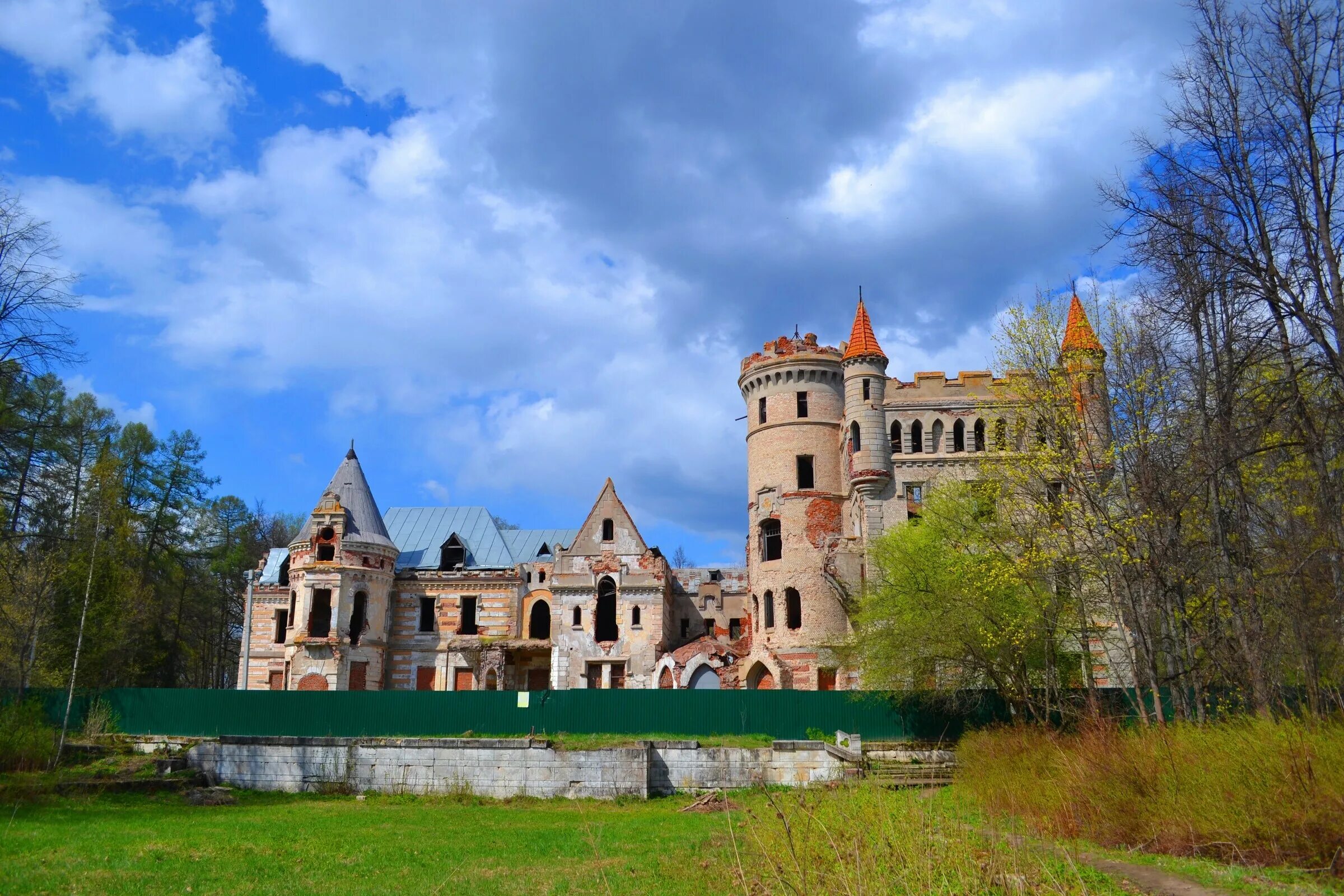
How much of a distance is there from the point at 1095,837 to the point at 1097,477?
954 cm

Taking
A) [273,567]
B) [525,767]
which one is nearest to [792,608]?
[525,767]

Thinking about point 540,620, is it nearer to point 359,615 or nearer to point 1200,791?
point 359,615

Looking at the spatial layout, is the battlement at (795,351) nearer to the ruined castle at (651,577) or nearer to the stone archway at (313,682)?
the ruined castle at (651,577)

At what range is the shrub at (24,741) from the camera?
1007 inches

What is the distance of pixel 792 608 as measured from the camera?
40562mm

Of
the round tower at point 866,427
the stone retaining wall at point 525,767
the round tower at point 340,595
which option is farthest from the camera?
the round tower at point 340,595

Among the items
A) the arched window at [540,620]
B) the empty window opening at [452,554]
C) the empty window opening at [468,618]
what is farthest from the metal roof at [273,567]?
the arched window at [540,620]

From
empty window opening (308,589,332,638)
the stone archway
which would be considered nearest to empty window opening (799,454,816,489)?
empty window opening (308,589,332,638)

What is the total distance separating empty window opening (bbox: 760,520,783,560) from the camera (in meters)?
42.2

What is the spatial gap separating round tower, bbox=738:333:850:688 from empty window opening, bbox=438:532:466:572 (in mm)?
15345

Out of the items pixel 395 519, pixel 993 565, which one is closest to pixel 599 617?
pixel 395 519

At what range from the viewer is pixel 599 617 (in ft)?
148

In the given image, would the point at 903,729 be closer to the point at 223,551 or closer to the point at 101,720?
the point at 101,720

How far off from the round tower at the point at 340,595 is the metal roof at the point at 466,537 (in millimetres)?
3749
